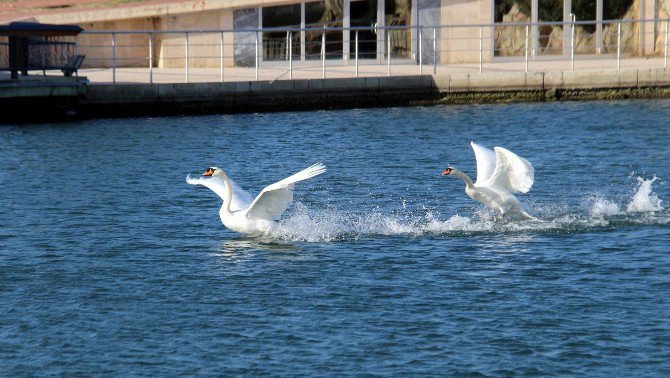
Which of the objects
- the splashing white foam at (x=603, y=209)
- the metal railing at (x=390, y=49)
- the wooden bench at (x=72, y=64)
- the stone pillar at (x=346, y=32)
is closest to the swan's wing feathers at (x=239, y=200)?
the splashing white foam at (x=603, y=209)

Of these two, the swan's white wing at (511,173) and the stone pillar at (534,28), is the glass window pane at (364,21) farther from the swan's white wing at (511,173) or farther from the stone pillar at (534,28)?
the swan's white wing at (511,173)

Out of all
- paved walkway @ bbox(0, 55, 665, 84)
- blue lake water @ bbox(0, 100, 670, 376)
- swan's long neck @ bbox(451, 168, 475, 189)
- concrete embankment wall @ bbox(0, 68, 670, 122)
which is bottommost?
blue lake water @ bbox(0, 100, 670, 376)

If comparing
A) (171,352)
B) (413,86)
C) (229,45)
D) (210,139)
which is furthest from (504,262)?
(229,45)

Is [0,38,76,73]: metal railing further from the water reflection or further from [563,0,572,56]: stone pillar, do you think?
[563,0,572,56]: stone pillar

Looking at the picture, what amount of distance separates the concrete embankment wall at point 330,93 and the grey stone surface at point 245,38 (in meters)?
4.54

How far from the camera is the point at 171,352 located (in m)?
13.2

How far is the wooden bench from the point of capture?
29.5m

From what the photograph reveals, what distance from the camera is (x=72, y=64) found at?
97.6ft

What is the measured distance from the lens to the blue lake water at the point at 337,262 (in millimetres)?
13102

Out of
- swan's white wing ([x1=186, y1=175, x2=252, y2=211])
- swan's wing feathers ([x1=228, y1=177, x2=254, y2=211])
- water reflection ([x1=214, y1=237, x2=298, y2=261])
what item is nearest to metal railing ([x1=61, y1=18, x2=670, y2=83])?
swan's white wing ([x1=186, y1=175, x2=252, y2=211])

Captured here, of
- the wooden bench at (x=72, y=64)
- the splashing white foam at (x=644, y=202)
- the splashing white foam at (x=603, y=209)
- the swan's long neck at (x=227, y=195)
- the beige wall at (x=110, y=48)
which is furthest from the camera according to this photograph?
the beige wall at (x=110, y=48)

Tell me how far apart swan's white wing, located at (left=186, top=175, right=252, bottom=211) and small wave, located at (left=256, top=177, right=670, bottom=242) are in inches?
23.9

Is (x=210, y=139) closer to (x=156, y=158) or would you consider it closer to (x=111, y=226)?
(x=156, y=158)

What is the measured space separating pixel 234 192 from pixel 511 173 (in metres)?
3.91
